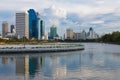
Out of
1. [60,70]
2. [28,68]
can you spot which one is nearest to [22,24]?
[28,68]

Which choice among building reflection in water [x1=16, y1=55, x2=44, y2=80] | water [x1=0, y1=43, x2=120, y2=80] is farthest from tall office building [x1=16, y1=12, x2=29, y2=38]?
building reflection in water [x1=16, y1=55, x2=44, y2=80]

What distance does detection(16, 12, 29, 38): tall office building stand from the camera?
17598 centimetres

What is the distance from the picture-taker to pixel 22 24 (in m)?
180

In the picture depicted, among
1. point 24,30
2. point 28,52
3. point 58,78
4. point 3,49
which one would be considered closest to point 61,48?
point 28,52

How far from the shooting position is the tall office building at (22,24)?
17598 centimetres

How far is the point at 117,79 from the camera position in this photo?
56.2 ft

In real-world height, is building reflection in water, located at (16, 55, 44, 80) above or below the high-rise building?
below

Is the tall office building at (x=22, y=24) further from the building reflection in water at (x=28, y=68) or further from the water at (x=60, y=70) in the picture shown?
the building reflection in water at (x=28, y=68)

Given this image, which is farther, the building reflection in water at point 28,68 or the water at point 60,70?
the building reflection in water at point 28,68

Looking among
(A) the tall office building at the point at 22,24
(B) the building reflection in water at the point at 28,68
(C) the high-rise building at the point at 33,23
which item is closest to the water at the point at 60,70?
(B) the building reflection in water at the point at 28,68

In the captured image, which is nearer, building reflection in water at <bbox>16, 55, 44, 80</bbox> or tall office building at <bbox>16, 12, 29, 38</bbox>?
building reflection in water at <bbox>16, 55, 44, 80</bbox>

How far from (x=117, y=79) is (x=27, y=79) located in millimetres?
6041

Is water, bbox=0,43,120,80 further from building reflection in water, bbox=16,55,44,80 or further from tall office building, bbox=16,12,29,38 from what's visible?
tall office building, bbox=16,12,29,38

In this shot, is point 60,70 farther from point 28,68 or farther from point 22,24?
point 22,24
